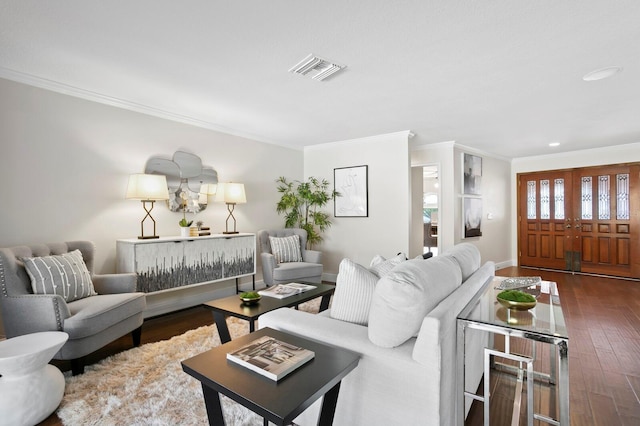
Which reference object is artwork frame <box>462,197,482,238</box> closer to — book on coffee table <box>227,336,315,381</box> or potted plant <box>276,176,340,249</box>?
potted plant <box>276,176,340,249</box>

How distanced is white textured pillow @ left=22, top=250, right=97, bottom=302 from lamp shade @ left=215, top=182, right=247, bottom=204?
174 centimetres

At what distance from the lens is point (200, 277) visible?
3660mm

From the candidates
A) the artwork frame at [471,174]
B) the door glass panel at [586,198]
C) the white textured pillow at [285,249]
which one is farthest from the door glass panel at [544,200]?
the white textured pillow at [285,249]

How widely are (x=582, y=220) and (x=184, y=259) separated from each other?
→ 7001 mm

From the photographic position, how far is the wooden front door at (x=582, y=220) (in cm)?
566

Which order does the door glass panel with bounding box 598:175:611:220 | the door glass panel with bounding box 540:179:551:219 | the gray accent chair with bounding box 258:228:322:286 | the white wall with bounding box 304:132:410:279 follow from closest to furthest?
the gray accent chair with bounding box 258:228:322:286
the white wall with bounding box 304:132:410:279
the door glass panel with bounding box 598:175:611:220
the door glass panel with bounding box 540:179:551:219

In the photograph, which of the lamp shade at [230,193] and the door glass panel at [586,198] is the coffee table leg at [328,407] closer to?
the lamp shade at [230,193]

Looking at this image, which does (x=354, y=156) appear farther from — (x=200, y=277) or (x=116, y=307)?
(x=116, y=307)

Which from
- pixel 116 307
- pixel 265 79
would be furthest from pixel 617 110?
pixel 116 307

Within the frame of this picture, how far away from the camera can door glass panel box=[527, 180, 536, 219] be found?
6730mm

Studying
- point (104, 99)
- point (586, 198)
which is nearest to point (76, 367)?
point (104, 99)

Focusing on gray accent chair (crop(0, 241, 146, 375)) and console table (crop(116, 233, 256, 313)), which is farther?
console table (crop(116, 233, 256, 313))

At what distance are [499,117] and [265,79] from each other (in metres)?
2.94

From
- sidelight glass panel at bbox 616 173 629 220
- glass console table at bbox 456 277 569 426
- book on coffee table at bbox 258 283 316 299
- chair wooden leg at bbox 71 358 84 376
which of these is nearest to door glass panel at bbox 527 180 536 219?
sidelight glass panel at bbox 616 173 629 220
